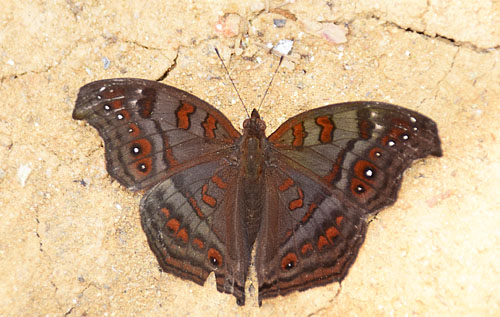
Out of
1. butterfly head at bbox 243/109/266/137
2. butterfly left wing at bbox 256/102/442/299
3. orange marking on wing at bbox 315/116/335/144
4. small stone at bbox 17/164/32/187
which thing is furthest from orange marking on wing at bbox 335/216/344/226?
small stone at bbox 17/164/32/187

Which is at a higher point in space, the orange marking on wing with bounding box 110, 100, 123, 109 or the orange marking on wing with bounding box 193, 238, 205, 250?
the orange marking on wing with bounding box 110, 100, 123, 109

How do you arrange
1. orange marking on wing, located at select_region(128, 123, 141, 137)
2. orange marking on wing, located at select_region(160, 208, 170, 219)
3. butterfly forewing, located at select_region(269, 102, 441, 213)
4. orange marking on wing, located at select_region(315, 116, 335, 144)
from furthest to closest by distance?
orange marking on wing, located at select_region(160, 208, 170, 219)
orange marking on wing, located at select_region(128, 123, 141, 137)
orange marking on wing, located at select_region(315, 116, 335, 144)
butterfly forewing, located at select_region(269, 102, 441, 213)

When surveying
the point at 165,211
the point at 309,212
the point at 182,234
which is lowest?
the point at 182,234

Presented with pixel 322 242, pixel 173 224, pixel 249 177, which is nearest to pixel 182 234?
pixel 173 224

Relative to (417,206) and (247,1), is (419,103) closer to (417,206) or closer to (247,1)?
Result: (417,206)

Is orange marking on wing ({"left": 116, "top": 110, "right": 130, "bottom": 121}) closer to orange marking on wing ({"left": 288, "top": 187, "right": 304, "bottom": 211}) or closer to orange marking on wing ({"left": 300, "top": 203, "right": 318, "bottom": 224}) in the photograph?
orange marking on wing ({"left": 288, "top": 187, "right": 304, "bottom": 211})

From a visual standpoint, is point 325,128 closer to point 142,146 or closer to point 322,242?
point 322,242

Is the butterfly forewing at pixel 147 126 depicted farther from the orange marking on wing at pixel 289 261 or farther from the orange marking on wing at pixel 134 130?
the orange marking on wing at pixel 289 261

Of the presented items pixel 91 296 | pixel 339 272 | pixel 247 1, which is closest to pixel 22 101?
pixel 91 296
